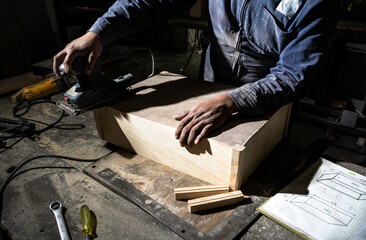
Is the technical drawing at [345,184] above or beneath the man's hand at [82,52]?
beneath

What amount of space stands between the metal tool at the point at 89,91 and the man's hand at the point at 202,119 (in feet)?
1.09

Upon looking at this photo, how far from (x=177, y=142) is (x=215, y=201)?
230mm

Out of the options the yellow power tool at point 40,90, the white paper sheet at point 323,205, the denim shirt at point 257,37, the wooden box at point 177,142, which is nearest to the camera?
the white paper sheet at point 323,205

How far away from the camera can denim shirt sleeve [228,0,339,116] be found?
3.02 feet

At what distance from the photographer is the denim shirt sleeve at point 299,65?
3.02 feet

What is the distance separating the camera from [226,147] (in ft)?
2.62

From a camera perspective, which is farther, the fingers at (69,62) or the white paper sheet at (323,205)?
the fingers at (69,62)

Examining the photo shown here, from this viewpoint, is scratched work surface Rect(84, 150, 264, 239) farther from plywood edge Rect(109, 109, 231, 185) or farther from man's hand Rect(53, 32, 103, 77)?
man's hand Rect(53, 32, 103, 77)

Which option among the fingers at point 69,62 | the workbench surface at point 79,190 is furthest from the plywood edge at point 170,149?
the fingers at point 69,62

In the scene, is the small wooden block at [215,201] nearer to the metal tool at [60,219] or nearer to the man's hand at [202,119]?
the man's hand at [202,119]

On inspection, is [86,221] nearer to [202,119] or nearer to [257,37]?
[202,119]

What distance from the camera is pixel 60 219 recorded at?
2.59ft

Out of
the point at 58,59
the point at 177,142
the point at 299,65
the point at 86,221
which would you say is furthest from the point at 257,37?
the point at 86,221

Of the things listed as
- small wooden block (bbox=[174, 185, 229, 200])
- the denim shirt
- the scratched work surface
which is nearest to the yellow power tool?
the denim shirt
